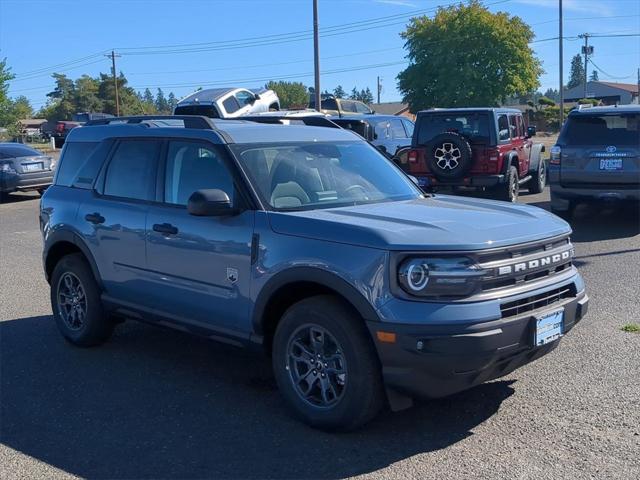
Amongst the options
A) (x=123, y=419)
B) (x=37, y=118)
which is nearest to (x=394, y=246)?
(x=123, y=419)

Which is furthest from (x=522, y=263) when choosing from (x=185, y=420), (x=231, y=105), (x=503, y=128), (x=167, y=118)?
(x=231, y=105)

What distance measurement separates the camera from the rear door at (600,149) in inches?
445

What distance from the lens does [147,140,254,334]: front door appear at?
4.95m

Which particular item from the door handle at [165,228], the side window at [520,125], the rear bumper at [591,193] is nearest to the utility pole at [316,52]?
the side window at [520,125]

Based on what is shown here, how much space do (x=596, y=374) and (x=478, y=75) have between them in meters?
53.0

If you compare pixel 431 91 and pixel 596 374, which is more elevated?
pixel 431 91

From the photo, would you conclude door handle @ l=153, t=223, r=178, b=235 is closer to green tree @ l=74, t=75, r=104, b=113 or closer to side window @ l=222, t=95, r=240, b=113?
side window @ l=222, t=95, r=240, b=113

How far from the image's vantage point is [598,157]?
11461 mm

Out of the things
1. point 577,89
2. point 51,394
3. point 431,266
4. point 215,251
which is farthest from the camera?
point 577,89

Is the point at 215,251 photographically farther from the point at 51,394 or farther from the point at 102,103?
the point at 102,103

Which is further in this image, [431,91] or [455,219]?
[431,91]

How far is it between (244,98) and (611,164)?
36.3 ft

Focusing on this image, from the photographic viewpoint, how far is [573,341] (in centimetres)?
618

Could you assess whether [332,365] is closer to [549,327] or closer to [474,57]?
[549,327]
